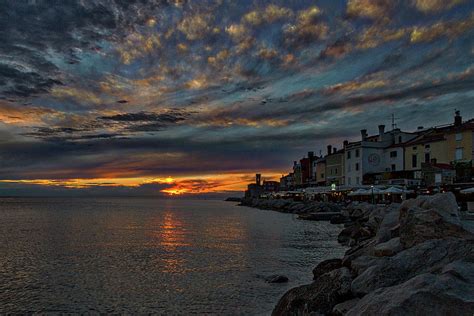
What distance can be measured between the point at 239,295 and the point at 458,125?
56.8 metres

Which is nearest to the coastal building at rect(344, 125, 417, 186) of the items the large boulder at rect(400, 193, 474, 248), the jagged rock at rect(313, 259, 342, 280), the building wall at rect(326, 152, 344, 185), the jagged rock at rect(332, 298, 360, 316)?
the building wall at rect(326, 152, 344, 185)

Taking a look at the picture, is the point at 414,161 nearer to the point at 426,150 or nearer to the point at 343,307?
the point at 426,150

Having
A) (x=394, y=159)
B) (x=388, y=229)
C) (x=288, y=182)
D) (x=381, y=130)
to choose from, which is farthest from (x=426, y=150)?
(x=288, y=182)

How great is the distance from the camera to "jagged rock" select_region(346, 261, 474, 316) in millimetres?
5539

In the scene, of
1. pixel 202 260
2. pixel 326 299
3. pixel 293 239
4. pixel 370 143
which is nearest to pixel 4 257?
pixel 202 260

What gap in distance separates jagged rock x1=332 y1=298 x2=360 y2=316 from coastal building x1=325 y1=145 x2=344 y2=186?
2762 inches

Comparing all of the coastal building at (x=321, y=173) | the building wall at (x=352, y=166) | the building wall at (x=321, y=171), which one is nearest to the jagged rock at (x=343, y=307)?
the building wall at (x=352, y=166)

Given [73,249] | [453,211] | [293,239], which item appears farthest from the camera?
[293,239]

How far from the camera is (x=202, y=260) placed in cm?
2291

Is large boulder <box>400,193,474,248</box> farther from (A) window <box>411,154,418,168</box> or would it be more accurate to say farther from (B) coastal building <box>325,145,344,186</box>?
(B) coastal building <box>325,145,344,186</box>

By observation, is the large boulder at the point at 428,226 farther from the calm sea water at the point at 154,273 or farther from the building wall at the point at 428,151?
the building wall at the point at 428,151

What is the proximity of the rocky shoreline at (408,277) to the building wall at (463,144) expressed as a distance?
43.6 metres

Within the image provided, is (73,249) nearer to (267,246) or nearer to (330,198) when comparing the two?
(267,246)

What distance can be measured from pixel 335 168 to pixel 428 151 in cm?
2348
